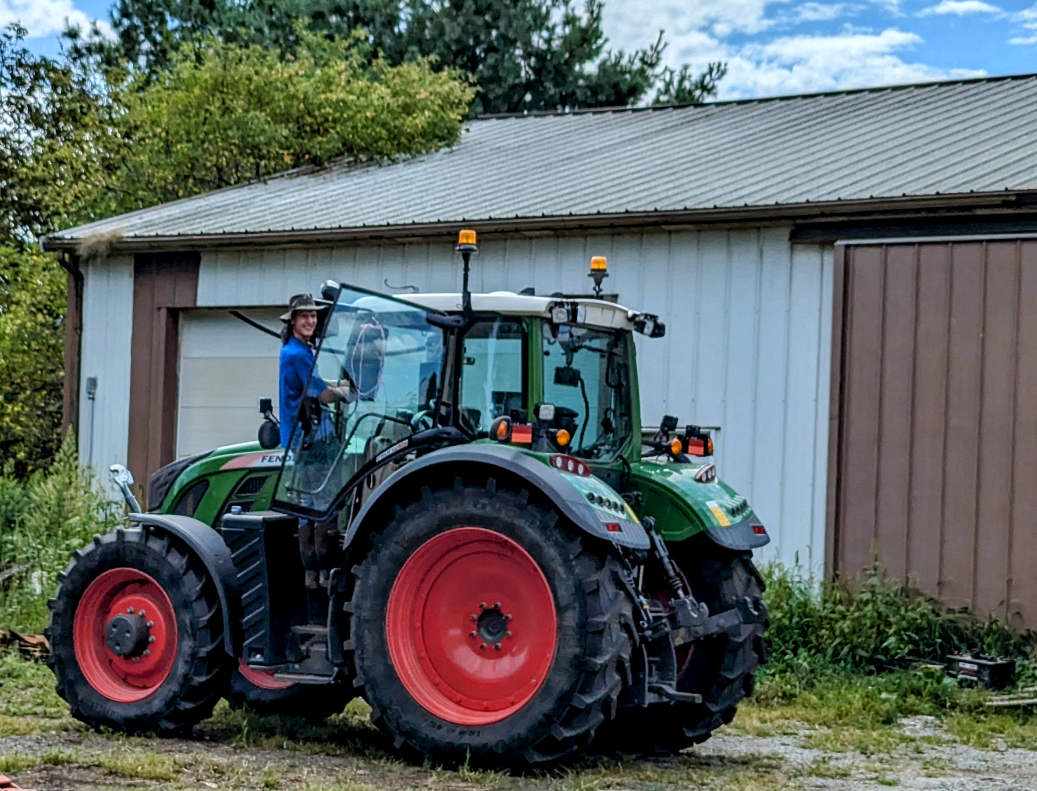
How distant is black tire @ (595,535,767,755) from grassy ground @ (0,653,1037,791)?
170mm

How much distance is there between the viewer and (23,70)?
2761 centimetres

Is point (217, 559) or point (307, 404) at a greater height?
point (307, 404)

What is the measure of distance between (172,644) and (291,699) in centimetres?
88

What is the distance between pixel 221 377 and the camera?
49.6 feet

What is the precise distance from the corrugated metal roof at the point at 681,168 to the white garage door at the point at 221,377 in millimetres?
946

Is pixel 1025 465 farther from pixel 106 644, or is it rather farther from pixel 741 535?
pixel 106 644

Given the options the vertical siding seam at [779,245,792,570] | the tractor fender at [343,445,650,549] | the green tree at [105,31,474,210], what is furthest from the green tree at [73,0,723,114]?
the tractor fender at [343,445,650,549]

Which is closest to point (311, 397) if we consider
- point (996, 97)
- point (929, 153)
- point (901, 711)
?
point (901, 711)

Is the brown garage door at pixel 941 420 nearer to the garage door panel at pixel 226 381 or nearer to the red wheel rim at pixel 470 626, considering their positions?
the red wheel rim at pixel 470 626

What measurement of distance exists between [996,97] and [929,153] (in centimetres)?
307

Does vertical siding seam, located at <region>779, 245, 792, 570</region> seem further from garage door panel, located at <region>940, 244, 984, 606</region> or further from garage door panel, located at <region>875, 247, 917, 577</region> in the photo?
garage door panel, located at <region>940, 244, 984, 606</region>

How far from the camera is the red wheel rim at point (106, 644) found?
25.6 ft

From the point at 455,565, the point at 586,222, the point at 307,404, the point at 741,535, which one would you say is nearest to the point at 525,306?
the point at 307,404

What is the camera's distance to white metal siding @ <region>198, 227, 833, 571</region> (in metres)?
11.7
